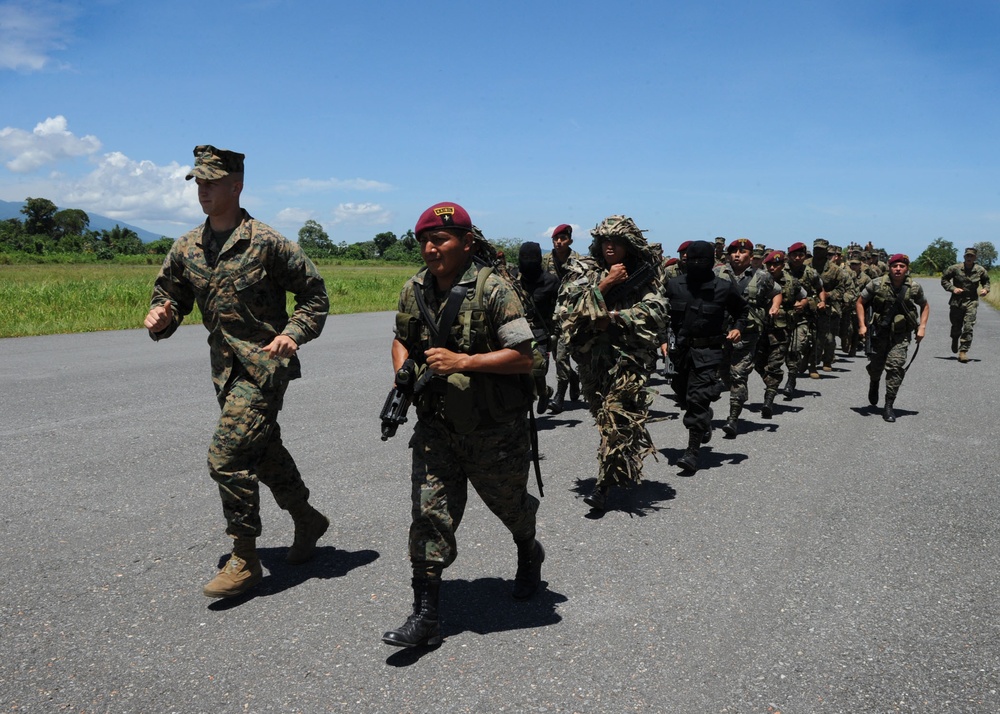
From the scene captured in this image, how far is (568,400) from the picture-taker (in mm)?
10047

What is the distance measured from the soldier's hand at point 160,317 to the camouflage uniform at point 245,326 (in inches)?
1.8

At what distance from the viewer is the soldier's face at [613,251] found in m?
5.64

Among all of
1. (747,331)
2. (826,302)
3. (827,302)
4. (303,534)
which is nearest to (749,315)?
(747,331)

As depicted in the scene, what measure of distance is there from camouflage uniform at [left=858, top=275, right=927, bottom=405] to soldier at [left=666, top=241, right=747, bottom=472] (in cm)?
316

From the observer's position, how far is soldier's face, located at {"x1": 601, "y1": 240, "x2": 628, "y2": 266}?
5.64m

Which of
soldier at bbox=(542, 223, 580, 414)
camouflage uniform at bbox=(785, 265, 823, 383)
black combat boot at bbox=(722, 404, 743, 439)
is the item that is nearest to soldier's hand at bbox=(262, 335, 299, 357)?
soldier at bbox=(542, 223, 580, 414)

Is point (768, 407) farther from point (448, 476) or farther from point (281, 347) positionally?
point (281, 347)

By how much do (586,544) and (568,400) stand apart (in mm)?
5283

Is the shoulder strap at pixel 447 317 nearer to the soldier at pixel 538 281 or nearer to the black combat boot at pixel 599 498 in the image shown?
the black combat boot at pixel 599 498

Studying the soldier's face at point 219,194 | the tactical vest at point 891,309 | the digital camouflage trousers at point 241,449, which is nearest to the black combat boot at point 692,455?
the digital camouflage trousers at point 241,449

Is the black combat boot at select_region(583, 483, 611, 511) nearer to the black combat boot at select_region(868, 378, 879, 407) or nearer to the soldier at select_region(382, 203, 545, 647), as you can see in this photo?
the soldier at select_region(382, 203, 545, 647)

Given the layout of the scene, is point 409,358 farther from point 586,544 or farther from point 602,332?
point 602,332

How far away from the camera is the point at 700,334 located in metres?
6.82

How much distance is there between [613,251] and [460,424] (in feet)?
8.70
